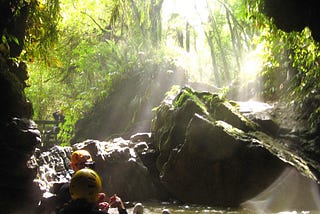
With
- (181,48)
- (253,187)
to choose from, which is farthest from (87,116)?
(253,187)

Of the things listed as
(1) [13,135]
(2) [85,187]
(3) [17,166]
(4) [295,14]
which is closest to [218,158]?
(4) [295,14]

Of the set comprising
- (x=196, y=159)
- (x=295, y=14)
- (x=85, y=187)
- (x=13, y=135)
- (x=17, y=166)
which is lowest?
(x=196, y=159)

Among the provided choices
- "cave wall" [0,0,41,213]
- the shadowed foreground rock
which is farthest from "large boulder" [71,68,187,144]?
"cave wall" [0,0,41,213]

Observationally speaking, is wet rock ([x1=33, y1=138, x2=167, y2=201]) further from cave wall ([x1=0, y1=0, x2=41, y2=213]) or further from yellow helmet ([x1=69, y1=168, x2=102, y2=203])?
yellow helmet ([x1=69, y1=168, x2=102, y2=203])

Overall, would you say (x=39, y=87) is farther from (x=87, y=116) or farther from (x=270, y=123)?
(x=270, y=123)

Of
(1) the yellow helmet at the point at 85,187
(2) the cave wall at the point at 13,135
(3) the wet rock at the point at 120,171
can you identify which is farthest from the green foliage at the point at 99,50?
(1) the yellow helmet at the point at 85,187

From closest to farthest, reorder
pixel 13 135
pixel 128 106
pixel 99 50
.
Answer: pixel 13 135, pixel 128 106, pixel 99 50

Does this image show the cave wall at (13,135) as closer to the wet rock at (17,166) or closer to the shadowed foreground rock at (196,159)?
the wet rock at (17,166)

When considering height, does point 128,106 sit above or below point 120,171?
above

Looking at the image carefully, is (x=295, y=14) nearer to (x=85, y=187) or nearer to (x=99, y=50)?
(x=85, y=187)

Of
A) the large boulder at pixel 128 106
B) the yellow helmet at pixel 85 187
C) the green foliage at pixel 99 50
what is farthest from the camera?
the green foliage at pixel 99 50

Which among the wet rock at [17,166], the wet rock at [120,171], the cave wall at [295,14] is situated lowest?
the wet rock at [120,171]

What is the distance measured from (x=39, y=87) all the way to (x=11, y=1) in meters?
14.9

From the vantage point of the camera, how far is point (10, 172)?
515 centimetres
